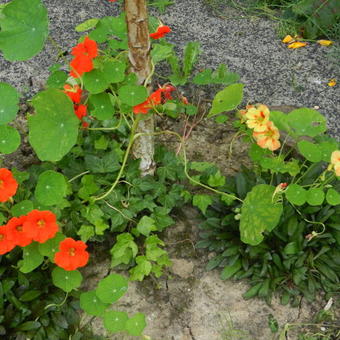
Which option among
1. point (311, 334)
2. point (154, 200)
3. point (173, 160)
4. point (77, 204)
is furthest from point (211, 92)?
point (311, 334)

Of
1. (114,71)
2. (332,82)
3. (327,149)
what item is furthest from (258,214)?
(332,82)

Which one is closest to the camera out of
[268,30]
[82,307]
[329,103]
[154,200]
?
[82,307]

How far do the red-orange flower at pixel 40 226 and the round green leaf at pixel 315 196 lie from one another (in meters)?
1.05

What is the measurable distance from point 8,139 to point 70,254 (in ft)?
1.71

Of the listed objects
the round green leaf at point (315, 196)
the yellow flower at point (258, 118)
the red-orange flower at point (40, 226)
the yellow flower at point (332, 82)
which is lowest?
the yellow flower at point (332, 82)

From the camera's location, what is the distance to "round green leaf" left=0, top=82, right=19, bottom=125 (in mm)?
2016

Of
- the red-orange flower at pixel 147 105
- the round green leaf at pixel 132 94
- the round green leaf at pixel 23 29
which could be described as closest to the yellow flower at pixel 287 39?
the red-orange flower at pixel 147 105

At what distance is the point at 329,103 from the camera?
114 inches

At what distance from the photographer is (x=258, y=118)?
2.20m

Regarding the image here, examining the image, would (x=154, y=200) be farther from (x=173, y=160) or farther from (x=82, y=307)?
(x=82, y=307)

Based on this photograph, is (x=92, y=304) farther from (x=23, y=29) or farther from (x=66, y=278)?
(x=23, y=29)

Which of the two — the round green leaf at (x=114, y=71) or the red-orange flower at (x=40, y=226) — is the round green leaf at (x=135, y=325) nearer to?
the red-orange flower at (x=40, y=226)

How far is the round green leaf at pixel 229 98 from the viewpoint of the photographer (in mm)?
2178

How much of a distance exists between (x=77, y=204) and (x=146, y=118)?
0.48 metres
